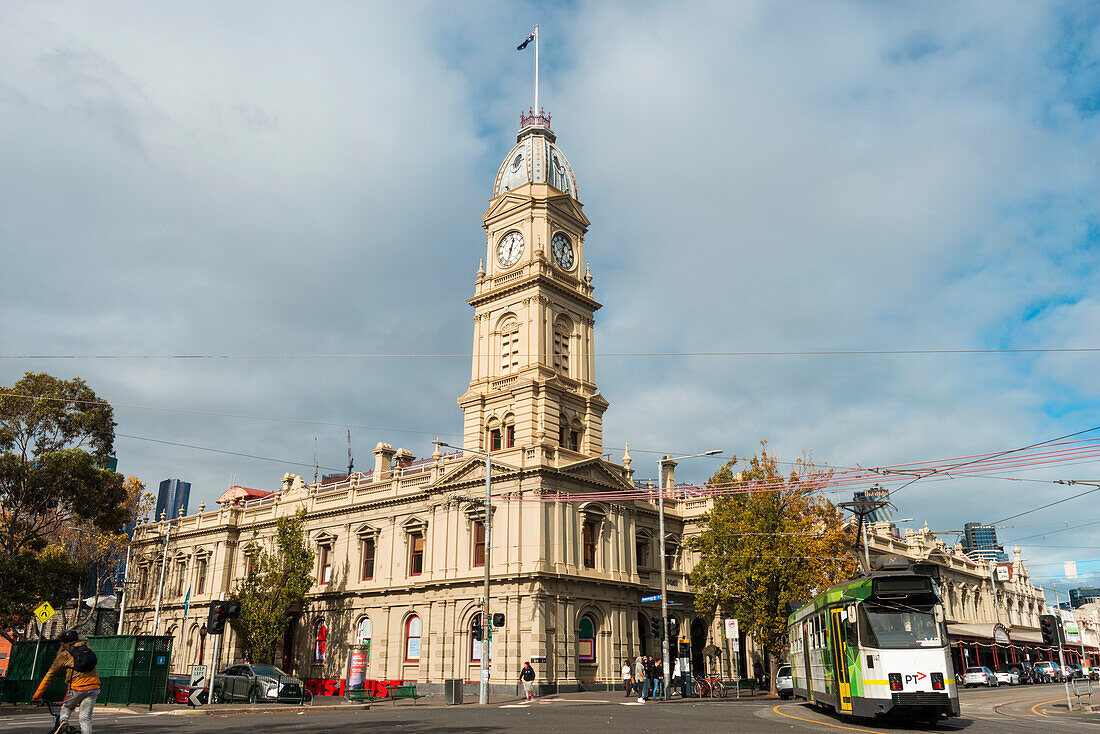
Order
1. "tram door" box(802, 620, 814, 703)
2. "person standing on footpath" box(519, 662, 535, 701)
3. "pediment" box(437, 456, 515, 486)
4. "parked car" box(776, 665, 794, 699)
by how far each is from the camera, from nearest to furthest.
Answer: "tram door" box(802, 620, 814, 703)
"parked car" box(776, 665, 794, 699)
"person standing on footpath" box(519, 662, 535, 701)
"pediment" box(437, 456, 515, 486)

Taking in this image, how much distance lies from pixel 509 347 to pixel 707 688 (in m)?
21.3

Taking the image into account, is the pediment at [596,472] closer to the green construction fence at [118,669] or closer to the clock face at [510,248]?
the clock face at [510,248]

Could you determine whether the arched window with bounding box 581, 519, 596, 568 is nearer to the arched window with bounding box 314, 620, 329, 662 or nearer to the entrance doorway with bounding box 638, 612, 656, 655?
the entrance doorway with bounding box 638, 612, 656, 655

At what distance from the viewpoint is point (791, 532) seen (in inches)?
1508

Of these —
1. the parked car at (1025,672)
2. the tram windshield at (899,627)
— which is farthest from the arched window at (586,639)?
the parked car at (1025,672)

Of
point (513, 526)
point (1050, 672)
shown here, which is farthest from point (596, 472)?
point (1050, 672)

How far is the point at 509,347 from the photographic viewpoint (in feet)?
154

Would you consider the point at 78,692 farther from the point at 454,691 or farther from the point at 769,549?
the point at 769,549

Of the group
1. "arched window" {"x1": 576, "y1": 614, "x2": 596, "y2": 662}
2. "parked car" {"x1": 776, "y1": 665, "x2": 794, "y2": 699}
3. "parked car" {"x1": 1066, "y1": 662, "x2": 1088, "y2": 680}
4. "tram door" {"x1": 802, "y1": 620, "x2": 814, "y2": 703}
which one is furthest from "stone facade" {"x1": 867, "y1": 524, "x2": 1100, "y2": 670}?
"tram door" {"x1": 802, "y1": 620, "x2": 814, "y2": 703}

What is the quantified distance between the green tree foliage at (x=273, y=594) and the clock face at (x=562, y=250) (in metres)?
22.0

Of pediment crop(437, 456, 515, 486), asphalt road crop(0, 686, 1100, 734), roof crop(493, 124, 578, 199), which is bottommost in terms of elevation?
asphalt road crop(0, 686, 1100, 734)

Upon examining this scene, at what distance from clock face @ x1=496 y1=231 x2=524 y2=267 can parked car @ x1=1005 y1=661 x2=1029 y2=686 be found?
50882 millimetres

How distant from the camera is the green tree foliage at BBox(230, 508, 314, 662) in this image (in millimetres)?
43469

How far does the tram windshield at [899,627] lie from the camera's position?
58.3ft
